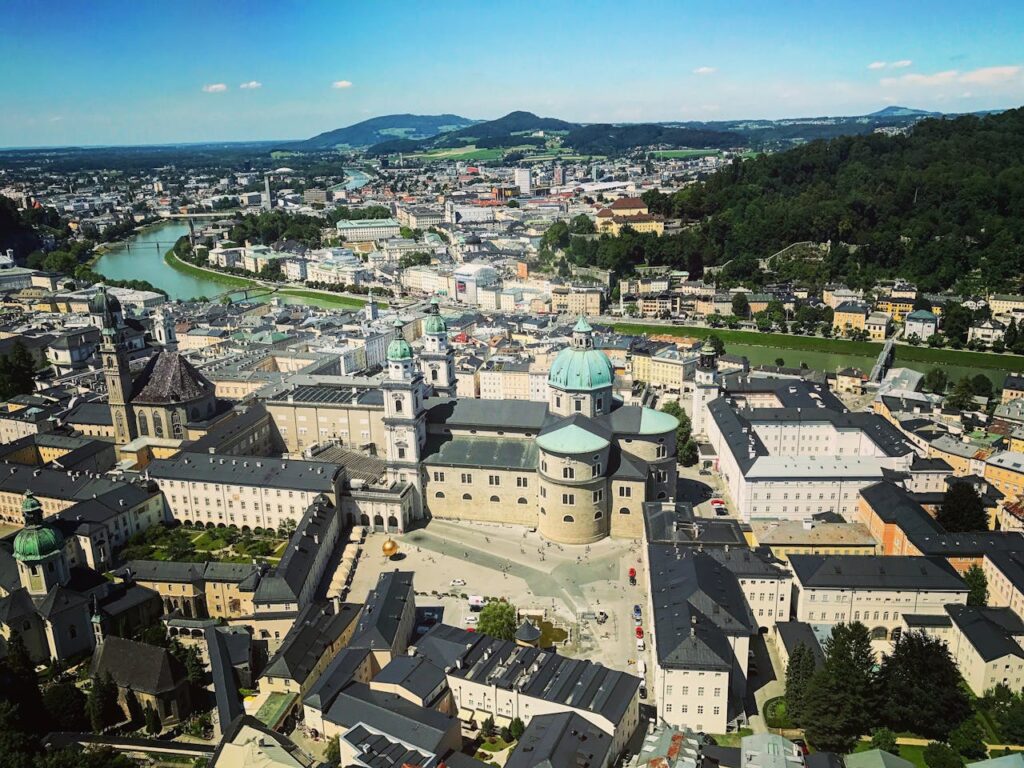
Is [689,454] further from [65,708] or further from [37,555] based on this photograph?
[65,708]

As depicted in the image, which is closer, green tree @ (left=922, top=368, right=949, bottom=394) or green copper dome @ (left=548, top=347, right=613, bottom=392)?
green copper dome @ (left=548, top=347, right=613, bottom=392)

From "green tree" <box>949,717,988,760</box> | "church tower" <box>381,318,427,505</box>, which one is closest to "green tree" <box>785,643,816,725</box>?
"green tree" <box>949,717,988,760</box>

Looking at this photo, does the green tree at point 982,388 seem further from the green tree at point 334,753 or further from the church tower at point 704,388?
the green tree at point 334,753

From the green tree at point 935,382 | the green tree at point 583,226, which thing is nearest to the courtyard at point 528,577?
the green tree at point 935,382

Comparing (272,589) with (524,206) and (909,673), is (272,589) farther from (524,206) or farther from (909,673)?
(524,206)

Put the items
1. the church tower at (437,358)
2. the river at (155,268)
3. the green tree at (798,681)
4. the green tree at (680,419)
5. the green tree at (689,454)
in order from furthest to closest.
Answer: the river at (155,268) → the green tree at (680,419) → the church tower at (437,358) → the green tree at (689,454) → the green tree at (798,681)

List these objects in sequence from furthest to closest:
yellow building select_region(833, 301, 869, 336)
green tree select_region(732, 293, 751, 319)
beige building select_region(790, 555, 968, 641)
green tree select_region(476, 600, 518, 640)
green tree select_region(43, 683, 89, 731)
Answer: green tree select_region(732, 293, 751, 319) → yellow building select_region(833, 301, 869, 336) → beige building select_region(790, 555, 968, 641) → green tree select_region(476, 600, 518, 640) → green tree select_region(43, 683, 89, 731)

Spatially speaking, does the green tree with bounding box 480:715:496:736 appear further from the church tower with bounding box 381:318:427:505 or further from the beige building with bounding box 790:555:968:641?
the church tower with bounding box 381:318:427:505

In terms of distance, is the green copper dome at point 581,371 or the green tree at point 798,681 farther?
the green copper dome at point 581,371
